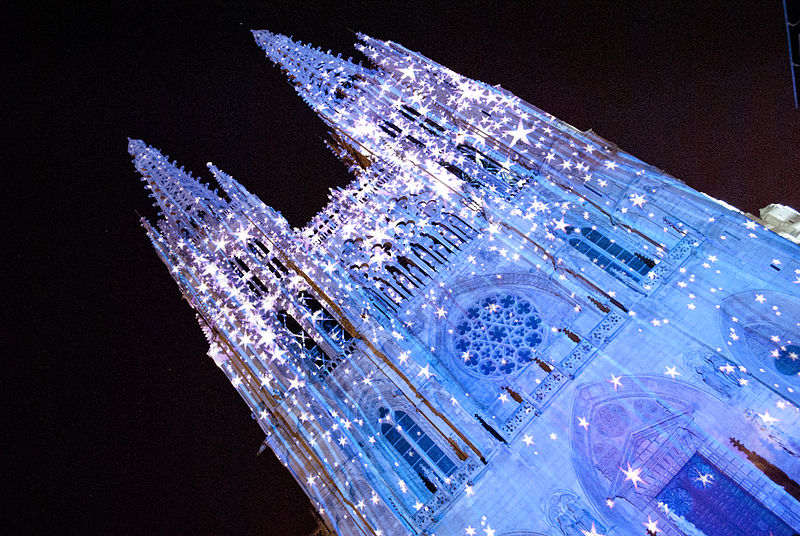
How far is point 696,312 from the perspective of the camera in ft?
40.4

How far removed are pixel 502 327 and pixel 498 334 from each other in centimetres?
→ 24

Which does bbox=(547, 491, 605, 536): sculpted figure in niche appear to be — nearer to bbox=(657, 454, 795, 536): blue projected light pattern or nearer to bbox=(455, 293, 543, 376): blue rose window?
bbox=(657, 454, 795, 536): blue projected light pattern

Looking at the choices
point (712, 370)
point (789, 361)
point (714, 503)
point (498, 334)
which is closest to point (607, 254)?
point (498, 334)

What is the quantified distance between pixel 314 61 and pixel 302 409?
14065 mm

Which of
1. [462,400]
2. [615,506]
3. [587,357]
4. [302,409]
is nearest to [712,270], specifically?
[587,357]

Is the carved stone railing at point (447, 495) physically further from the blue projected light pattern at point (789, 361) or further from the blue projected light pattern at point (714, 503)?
the blue projected light pattern at point (789, 361)

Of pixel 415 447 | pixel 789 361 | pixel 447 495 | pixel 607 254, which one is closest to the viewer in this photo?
pixel 789 361

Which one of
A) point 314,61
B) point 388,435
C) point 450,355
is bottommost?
point 388,435

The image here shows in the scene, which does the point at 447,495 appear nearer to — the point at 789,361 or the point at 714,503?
the point at 714,503

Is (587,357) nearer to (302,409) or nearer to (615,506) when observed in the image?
(615,506)

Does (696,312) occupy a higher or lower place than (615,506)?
higher

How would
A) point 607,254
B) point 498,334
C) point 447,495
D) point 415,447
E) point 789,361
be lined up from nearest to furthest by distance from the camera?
point 789,361 < point 447,495 < point 415,447 < point 498,334 < point 607,254

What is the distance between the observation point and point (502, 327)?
1488 cm

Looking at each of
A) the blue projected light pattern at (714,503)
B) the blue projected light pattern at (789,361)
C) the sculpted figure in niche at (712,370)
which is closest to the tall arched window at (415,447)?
the blue projected light pattern at (714,503)
